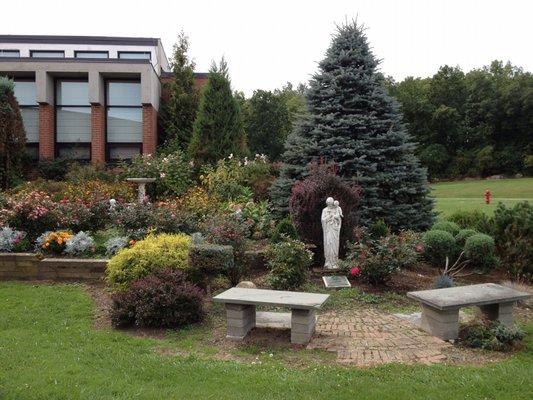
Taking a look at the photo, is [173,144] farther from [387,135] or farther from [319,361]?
[319,361]

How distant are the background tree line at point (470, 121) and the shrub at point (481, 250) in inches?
1395

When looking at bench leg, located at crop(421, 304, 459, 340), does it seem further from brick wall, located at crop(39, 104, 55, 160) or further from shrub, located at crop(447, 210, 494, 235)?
brick wall, located at crop(39, 104, 55, 160)

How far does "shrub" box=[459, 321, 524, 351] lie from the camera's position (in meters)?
5.73

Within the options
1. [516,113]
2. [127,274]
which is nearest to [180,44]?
[127,274]

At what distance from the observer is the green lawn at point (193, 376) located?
436 centimetres

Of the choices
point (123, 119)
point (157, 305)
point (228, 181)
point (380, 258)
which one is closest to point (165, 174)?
point (228, 181)

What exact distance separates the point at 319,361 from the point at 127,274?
3585mm

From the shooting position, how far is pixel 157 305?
258 inches

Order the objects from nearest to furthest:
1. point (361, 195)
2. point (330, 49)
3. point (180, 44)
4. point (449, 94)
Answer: point (361, 195) → point (330, 49) → point (180, 44) → point (449, 94)

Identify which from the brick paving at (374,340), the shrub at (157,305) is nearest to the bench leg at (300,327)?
the brick paving at (374,340)

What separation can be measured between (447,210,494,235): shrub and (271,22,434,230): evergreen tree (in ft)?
2.47

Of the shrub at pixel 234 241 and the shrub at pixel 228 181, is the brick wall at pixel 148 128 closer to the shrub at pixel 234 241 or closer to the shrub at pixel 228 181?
the shrub at pixel 228 181

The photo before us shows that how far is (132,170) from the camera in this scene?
17047 mm

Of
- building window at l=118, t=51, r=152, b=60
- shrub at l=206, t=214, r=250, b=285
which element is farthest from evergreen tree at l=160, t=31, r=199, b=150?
shrub at l=206, t=214, r=250, b=285
